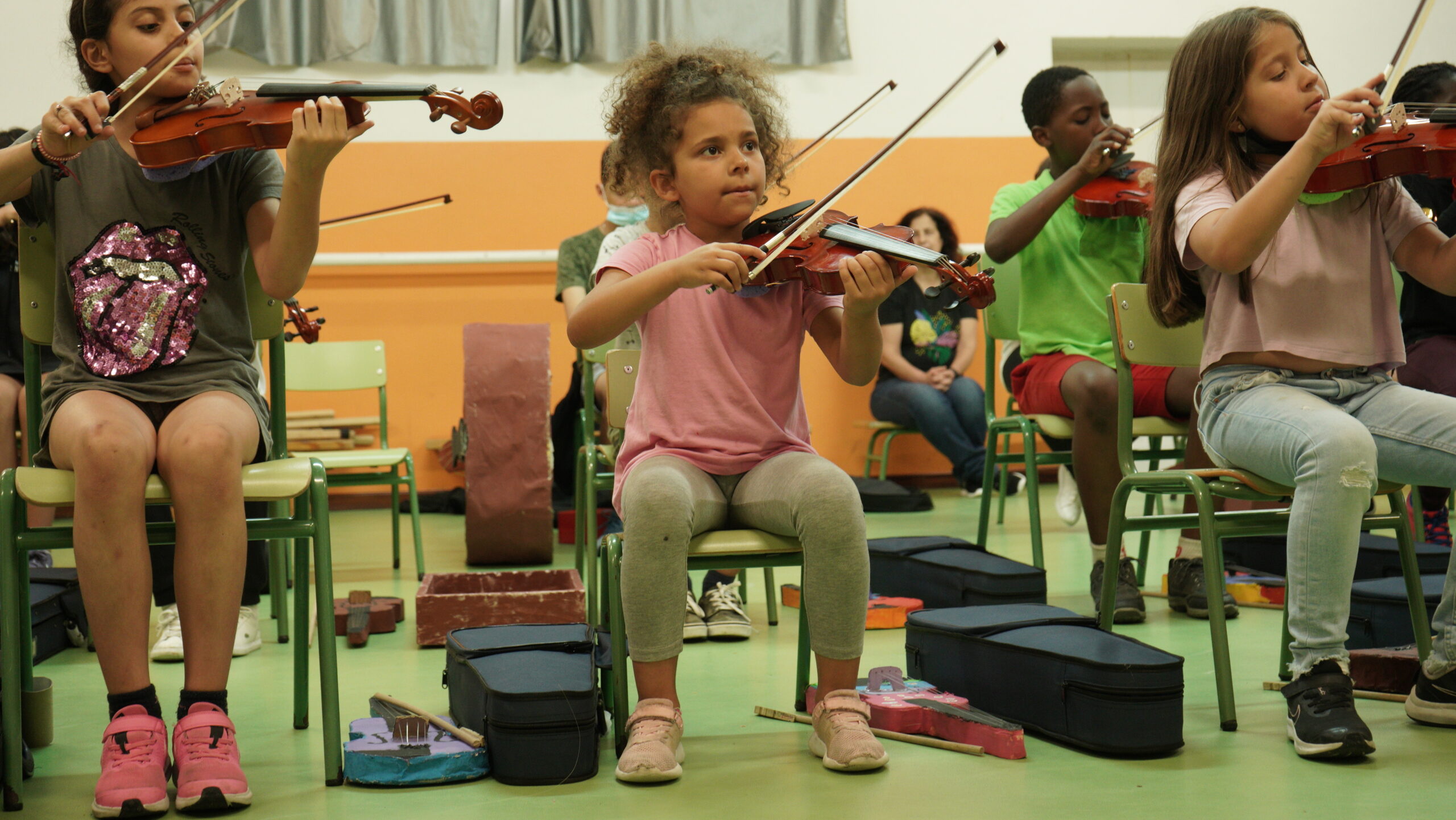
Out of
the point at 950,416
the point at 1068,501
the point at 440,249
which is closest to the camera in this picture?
the point at 1068,501

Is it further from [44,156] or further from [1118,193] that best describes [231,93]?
[1118,193]

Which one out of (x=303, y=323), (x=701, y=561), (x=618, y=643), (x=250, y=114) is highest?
(x=250, y=114)

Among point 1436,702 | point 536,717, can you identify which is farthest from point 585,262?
point 1436,702

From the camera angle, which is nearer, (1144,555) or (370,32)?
(1144,555)

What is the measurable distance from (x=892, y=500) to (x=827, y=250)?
117 inches

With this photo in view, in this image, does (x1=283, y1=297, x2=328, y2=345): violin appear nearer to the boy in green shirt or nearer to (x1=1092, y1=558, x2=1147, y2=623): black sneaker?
the boy in green shirt

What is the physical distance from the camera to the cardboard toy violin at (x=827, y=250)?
61.2 inches

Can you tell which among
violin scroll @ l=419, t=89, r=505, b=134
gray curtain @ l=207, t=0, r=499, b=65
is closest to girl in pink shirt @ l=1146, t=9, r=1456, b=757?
violin scroll @ l=419, t=89, r=505, b=134

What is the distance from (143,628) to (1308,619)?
4.82 ft

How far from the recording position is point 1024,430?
2.79 m

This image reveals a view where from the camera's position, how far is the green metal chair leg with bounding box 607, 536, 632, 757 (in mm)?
1629

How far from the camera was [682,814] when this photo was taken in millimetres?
1405

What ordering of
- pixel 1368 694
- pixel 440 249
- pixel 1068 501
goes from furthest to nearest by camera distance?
1. pixel 440 249
2. pixel 1068 501
3. pixel 1368 694

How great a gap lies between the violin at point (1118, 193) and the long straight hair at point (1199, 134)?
801 mm
